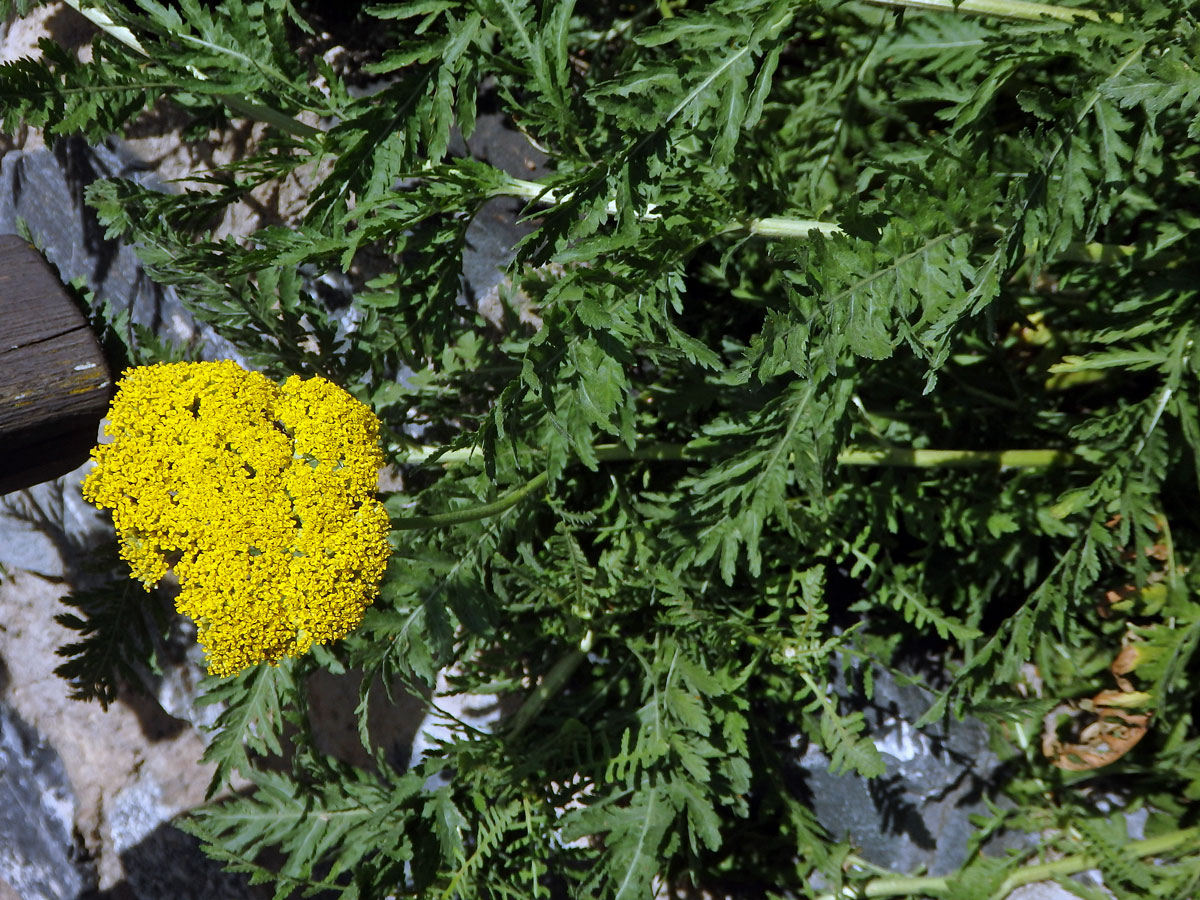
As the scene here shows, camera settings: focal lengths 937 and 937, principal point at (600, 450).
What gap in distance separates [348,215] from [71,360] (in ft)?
3.38

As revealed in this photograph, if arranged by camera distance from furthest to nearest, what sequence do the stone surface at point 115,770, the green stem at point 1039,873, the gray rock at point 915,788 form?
the stone surface at point 115,770
the gray rock at point 915,788
the green stem at point 1039,873

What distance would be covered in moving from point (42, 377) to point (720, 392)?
2.17 metres

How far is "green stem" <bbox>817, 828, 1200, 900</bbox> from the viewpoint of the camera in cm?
350

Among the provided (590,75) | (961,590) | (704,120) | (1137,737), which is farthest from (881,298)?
(1137,737)

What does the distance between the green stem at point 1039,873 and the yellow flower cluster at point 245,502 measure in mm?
2548

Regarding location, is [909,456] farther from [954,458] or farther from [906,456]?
[954,458]

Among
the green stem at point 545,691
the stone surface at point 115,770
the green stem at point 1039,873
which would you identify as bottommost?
the green stem at point 1039,873

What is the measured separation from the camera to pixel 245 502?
7.24 ft

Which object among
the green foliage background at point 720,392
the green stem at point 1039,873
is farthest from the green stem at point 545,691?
the green stem at point 1039,873

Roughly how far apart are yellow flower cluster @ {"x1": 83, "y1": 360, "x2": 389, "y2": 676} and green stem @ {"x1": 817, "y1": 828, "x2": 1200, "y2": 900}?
2.55 meters

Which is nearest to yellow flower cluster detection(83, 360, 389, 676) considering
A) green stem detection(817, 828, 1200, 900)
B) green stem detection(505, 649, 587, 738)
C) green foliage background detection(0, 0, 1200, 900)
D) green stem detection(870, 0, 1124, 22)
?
green foliage background detection(0, 0, 1200, 900)

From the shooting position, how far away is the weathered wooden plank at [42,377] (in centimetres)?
278

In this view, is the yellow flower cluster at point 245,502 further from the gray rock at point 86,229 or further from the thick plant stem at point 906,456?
the gray rock at point 86,229

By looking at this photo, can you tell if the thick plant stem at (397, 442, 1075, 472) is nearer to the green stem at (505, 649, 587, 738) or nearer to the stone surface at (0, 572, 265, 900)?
the green stem at (505, 649, 587, 738)
